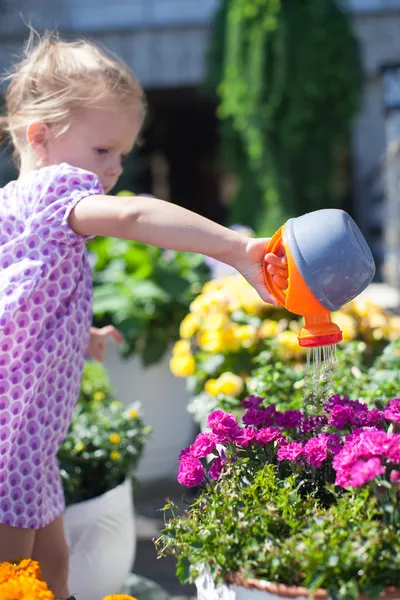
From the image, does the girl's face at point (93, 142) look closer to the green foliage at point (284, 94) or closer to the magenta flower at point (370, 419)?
the magenta flower at point (370, 419)

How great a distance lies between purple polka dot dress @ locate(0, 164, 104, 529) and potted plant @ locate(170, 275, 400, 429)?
3.42 ft

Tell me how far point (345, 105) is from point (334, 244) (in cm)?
525

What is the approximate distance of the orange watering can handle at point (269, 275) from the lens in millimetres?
1268

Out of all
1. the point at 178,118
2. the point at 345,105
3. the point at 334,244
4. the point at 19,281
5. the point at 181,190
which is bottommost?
the point at 181,190

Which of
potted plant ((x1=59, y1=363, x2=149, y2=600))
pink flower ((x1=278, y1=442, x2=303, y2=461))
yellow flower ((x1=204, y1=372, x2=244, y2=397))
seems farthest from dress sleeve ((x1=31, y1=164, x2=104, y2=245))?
yellow flower ((x1=204, y1=372, x2=244, y2=397))

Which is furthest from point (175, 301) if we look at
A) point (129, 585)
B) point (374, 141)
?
point (374, 141)

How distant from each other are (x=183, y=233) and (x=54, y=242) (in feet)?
1.11

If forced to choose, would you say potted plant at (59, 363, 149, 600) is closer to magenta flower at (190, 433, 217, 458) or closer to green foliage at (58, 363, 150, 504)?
green foliage at (58, 363, 150, 504)

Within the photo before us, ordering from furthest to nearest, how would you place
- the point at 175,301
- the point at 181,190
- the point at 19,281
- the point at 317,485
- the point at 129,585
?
the point at 181,190, the point at 175,301, the point at 129,585, the point at 19,281, the point at 317,485

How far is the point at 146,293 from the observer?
3.46m

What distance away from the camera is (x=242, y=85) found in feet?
19.4

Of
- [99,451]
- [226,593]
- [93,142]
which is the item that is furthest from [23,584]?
[99,451]

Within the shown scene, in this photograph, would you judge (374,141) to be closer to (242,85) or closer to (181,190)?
(242,85)

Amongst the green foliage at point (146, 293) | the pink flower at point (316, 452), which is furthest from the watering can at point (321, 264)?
the green foliage at point (146, 293)
